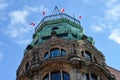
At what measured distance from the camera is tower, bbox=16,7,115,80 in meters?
55.8

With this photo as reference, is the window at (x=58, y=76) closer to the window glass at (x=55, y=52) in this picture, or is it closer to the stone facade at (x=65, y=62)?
the stone facade at (x=65, y=62)

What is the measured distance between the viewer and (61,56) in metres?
57.3

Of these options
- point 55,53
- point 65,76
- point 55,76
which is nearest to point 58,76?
point 55,76

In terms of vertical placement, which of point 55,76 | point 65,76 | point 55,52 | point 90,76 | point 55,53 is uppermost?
point 55,52

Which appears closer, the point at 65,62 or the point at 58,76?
the point at 58,76

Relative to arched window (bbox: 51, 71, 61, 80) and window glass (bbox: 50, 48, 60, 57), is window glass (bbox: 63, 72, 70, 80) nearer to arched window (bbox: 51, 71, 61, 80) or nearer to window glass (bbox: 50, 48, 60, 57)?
arched window (bbox: 51, 71, 61, 80)

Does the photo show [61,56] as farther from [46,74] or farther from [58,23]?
[58,23]

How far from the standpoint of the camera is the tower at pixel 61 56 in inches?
Result: 2197

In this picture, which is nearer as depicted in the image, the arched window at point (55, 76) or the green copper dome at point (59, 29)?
the arched window at point (55, 76)

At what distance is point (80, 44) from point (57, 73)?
21.0 feet

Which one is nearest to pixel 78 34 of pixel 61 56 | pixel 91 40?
pixel 91 40

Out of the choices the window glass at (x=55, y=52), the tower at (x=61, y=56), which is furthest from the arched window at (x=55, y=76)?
the window glass at (x=55, y=52)

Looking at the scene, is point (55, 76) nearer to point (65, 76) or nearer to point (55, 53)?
point (65, 76)

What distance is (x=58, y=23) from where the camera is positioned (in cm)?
6606
